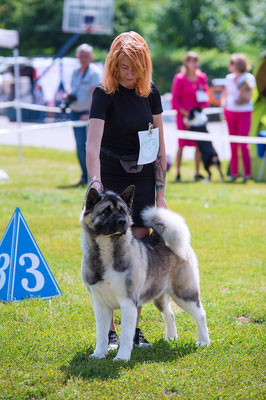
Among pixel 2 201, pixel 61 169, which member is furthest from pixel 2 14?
pixel 2 201

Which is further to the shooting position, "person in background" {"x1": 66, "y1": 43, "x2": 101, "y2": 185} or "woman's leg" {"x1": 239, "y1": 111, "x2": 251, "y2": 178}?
"woman's leg" {"x1": 239, "y1": 111, "x2": 251, "y2": 178}

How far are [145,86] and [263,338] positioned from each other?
199 cm

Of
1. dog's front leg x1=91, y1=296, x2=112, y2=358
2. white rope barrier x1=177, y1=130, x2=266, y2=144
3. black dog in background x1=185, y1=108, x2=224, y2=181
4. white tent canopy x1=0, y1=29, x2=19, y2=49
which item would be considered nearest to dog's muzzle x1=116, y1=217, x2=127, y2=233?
dog's front leg x1=91, y1=296, x2=112, y2=358

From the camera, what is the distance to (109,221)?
3.42m

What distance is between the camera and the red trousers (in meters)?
11.0

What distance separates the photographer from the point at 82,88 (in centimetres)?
984

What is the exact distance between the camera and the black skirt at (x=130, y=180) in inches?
157

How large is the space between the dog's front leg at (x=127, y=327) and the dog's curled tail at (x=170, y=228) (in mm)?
532

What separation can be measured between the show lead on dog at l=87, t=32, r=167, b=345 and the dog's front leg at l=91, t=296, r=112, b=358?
0.39m

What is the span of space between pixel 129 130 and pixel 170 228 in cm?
72

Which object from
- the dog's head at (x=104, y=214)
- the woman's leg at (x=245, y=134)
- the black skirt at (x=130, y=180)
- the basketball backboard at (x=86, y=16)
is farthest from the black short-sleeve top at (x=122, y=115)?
the basketball backboard at (x=86, y=16)

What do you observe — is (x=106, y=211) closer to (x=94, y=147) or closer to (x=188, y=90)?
(x=94, y=147)

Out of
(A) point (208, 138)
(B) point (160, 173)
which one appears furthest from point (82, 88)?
(B) point (160, 173)

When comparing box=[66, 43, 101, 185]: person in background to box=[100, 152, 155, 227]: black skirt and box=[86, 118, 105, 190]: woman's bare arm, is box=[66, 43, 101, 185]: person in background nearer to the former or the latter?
box=[100, 152, 155, 227]: black skirt
